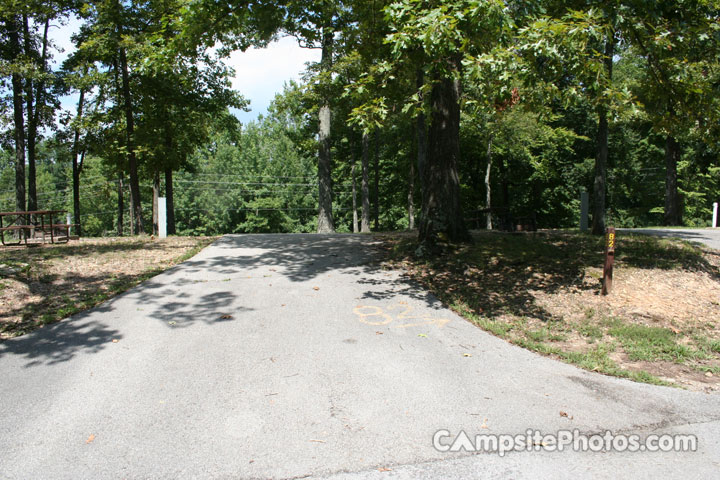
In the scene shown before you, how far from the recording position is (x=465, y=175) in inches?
1292

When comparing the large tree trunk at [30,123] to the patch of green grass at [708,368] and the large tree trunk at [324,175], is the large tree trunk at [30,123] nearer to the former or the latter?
the large tree trunk at [324,175]

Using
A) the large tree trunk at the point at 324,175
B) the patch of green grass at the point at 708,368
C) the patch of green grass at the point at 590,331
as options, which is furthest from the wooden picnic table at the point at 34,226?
the patch of green grass at the point at 708,368

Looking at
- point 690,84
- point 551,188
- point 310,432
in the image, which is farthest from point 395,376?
point 551,188

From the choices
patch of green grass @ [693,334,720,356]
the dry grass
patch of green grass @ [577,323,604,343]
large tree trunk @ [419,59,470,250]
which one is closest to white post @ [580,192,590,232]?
large tree trunk @ [419,59,470,250]

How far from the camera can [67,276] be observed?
833 cm

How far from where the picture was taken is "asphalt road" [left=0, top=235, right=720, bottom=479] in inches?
128

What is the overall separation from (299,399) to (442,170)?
264 inches

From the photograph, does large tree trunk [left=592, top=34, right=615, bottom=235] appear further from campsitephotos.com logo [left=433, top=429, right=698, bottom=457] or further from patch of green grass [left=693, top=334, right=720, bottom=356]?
campsitephotos.com logo [left=433, top=429, right=698, bottom=457]

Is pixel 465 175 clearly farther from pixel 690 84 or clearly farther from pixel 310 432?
pixel 310 432

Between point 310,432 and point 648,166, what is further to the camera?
point 648,166

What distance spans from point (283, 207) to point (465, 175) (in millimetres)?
22515

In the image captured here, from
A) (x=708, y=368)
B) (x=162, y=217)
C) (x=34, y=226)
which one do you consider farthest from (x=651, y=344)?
(x=34, y=226)

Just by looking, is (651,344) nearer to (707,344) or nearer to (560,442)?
(707,344)

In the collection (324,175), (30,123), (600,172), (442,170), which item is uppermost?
(30,123)
